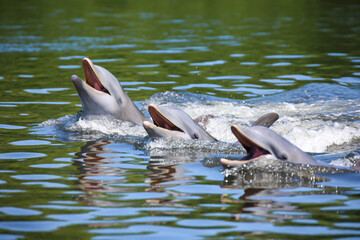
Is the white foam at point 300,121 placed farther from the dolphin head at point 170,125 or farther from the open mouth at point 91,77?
the open mouth at point 91,77

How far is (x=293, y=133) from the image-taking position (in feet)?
34.7

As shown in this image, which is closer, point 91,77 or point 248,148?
point 248,148

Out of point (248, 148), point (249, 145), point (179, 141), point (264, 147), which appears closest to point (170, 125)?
point (179, 141)

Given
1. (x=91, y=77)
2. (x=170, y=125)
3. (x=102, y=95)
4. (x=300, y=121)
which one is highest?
(x=91, y=77)

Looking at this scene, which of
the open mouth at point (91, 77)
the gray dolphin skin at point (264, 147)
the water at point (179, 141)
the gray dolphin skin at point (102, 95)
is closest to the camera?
the water at point (179, 141)

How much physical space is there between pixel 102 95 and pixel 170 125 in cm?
186

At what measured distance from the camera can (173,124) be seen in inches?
363

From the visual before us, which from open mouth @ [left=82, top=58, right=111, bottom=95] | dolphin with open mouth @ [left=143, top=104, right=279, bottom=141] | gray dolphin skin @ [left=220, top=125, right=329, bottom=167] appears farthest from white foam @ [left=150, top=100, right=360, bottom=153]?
gray dolphin skin @ [left=220, top=125, right=329, bottom=167]

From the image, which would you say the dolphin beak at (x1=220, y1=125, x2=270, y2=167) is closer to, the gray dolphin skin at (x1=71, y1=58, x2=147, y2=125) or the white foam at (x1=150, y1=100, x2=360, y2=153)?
the white foam at (x1=150, y1=100, x2=360, y2=153)

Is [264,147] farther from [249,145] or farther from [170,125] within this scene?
[170,125]

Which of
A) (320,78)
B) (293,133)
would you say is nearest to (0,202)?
(293,133)

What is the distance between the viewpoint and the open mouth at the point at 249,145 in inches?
290

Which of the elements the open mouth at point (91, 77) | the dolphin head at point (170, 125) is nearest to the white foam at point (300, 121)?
the dolphin head at point (170, 125)

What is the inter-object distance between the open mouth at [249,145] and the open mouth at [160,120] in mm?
1665
